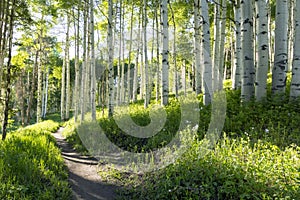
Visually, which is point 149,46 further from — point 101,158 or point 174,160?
point 174,160

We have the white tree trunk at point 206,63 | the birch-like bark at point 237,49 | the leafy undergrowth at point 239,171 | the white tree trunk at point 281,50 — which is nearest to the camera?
the leafy undergrowth at point 239,171

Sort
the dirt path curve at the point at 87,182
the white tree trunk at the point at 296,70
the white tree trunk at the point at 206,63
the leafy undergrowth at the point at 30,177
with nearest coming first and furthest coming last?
the leafy undergrowth at the point at 30,177 → the dirt path curve at the point at 87,182 → the white tree trunk at the point at 296,70 → the white tree trunk at the point at 206,63

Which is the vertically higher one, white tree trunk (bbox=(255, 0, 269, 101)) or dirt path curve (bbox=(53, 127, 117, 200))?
white tree trunk (bbox=(255, 0, 269, 101))

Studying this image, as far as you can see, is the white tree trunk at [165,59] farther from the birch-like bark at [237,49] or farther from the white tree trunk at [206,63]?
the birch-like bark at [237,49]

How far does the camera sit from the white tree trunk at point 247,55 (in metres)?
7.96

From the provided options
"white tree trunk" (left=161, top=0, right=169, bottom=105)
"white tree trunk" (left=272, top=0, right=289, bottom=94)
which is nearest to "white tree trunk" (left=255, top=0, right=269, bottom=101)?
"white tree trunk" (left=272, top=0, right=289, bottom=94)

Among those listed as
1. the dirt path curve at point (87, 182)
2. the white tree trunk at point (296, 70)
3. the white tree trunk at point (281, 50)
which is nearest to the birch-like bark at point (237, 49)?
the white tree trunk at point (281, 50)

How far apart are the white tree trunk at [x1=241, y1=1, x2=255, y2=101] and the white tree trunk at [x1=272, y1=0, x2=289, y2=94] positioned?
660 millimetres

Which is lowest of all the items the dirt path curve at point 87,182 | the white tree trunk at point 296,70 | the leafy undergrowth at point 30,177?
the dirt path curve at point 87,182

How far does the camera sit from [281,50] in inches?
297

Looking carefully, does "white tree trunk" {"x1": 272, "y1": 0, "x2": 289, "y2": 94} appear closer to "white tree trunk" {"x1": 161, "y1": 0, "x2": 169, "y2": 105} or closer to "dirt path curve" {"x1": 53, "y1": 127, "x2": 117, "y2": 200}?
"white tree trunk" {"x1": 161, "y1": 0, "x2": 169, "y2": 105}

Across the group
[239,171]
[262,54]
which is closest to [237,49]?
[262,54]

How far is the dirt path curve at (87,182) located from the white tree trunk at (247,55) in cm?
472

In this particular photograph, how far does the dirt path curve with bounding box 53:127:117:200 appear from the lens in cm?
466
